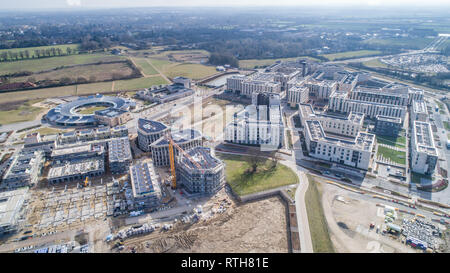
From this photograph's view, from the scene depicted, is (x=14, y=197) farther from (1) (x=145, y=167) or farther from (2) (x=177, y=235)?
(2) (x=177, y=235)

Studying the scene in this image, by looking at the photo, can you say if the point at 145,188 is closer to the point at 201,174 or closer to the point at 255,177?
the point at 201,174

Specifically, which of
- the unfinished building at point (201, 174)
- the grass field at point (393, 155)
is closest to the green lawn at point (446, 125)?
the grass field at point (393, 155)

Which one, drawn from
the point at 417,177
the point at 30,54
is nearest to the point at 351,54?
the point at 417,177

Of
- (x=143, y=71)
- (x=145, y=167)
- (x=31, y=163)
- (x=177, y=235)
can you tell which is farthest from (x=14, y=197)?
(x=143, y=71)

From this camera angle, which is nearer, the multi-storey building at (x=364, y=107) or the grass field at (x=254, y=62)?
the multi-storey building at (x=364, y=107)

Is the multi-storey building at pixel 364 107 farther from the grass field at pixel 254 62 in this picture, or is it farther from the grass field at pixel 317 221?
the grass field at pixel 254 62

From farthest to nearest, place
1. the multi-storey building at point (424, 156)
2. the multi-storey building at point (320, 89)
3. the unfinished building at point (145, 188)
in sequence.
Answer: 1. the multi-storey building at point (320, 89)
2. the multi-storey building at point (424, 156)
3. the unfinished building at point (145, 188)
